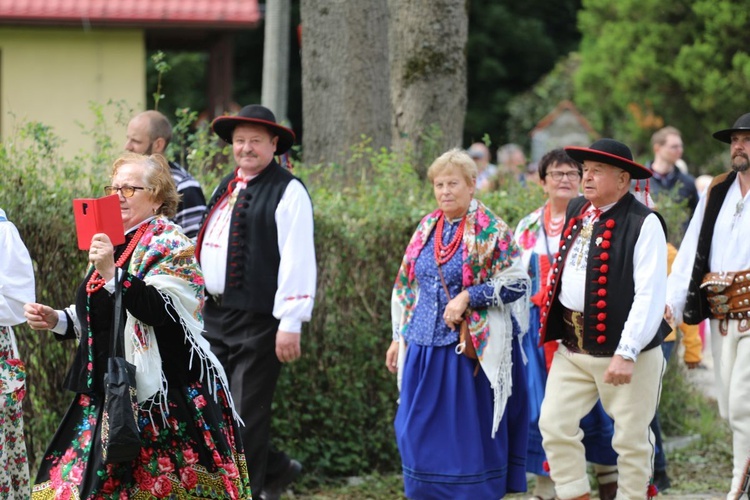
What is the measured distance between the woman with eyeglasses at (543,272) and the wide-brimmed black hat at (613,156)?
1.00 m

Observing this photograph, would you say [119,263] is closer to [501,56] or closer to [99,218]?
[99,218]

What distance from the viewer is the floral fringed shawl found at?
14.6 feet

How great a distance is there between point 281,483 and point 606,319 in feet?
6.72

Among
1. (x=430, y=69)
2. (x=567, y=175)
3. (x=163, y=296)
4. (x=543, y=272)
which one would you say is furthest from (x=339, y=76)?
(x=163, y=296)

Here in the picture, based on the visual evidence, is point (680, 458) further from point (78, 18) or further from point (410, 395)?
point (78, 18)

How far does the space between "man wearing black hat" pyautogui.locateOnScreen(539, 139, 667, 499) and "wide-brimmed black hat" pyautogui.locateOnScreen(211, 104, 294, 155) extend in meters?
1.56

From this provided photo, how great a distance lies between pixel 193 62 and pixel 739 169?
81.8ft

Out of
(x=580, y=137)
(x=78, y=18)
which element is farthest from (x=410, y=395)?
(x=580, y=137)

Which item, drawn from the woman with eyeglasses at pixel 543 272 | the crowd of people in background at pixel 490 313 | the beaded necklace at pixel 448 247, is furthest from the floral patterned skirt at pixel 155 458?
the woman with eyeglasses at pixel 543 272

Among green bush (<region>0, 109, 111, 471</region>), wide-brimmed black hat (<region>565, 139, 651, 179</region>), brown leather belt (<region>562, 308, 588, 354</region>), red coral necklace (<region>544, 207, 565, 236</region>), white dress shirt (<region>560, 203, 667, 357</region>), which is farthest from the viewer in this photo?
red coral necklace (<region>544, 207, 565, 236</region>)

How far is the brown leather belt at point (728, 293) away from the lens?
18.6ft

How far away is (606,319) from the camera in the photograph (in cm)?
546

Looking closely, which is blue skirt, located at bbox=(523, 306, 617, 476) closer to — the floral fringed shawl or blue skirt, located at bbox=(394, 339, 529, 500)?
blue skirt, located at bbox=(394, 339, 529, 500)

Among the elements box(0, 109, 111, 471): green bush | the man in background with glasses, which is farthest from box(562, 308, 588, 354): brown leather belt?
box(0, 109, 111, 471): green bush
